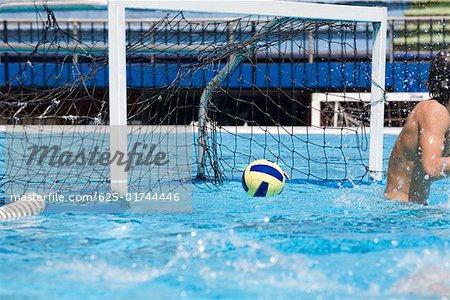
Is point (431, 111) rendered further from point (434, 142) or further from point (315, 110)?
point (315, 110)

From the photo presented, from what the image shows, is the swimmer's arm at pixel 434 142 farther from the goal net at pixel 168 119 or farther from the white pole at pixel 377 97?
the white pole at pixel 377 97

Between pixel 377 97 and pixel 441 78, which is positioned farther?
pixel 377 97

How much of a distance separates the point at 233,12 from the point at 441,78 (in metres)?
1.33

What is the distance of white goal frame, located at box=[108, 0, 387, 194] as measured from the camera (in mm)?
4039

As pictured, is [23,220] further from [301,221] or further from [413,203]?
[413,203]

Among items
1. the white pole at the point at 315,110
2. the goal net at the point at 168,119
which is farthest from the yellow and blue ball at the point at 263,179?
the white pole at the point at 315,110

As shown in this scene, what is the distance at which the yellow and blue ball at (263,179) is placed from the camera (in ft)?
14.4

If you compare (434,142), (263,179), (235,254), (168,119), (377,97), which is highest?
(377,97)

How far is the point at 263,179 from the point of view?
4383 mm

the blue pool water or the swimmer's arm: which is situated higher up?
the swimmer's arm

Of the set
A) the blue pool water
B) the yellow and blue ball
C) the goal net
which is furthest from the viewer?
the goal net

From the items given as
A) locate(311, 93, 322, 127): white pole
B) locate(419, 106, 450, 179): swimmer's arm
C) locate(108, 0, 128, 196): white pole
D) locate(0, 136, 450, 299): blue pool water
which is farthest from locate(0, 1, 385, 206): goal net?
locate(419, 106, 450, 179): swimmer's arm

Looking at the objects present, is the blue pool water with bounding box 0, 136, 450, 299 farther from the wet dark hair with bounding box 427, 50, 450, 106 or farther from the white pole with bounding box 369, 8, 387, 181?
Answer: the white pole with bounding box 369, 8, 387, 181

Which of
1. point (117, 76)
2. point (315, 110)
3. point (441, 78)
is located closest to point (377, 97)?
point (441, 78)
